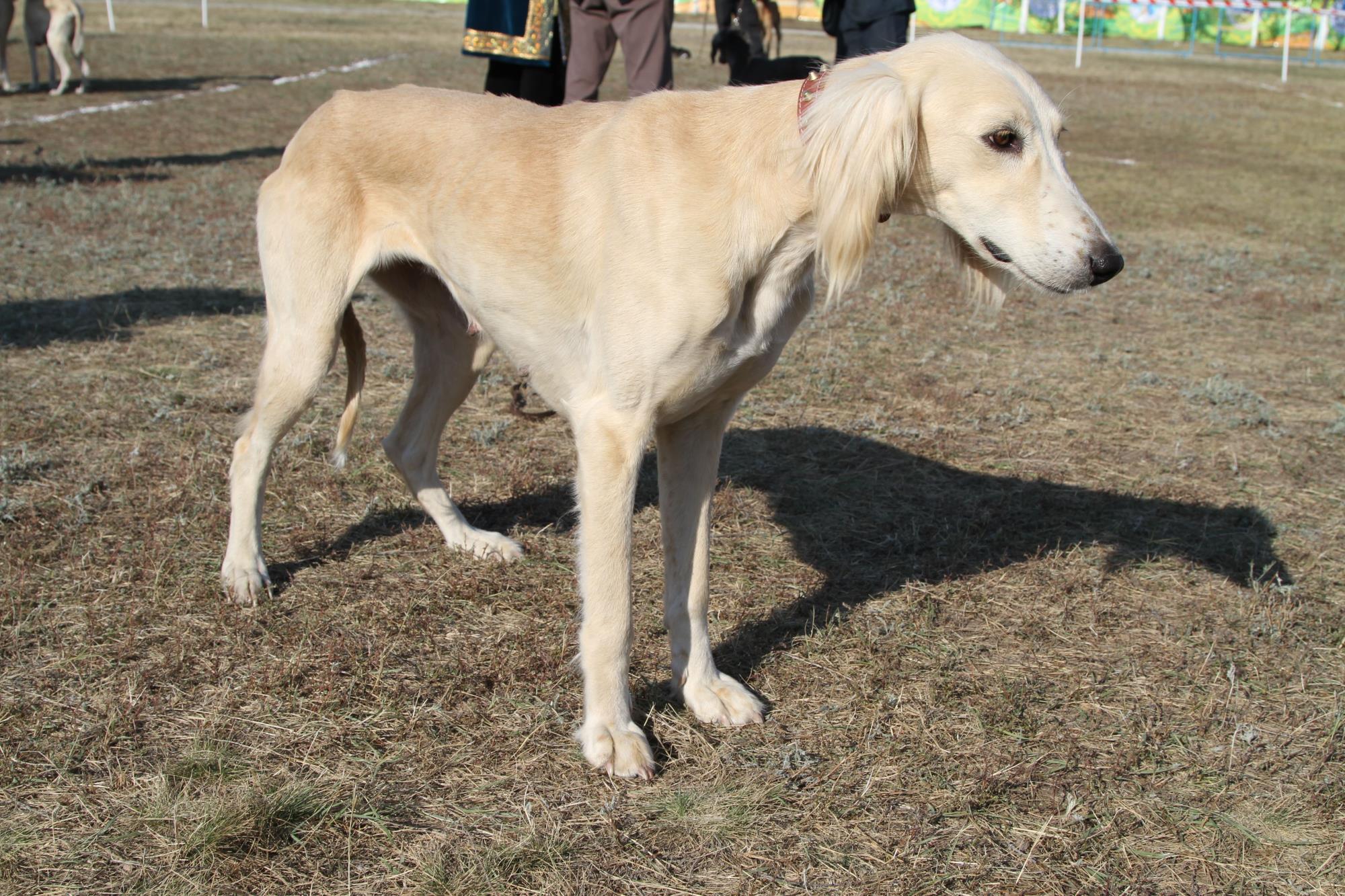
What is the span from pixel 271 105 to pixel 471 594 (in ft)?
47.1

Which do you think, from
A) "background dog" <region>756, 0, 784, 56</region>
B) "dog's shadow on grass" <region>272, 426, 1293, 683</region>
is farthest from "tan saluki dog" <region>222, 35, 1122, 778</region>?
"background dog" <region>756, 0, 784, 56</region>

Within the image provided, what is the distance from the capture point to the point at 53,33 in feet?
52.6

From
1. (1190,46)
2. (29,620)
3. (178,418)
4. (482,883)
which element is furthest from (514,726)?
(1190,46)

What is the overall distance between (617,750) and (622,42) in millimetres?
3129

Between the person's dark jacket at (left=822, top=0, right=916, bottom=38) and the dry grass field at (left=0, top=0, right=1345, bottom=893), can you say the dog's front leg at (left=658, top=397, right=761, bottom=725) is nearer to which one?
the dry grass field at (left=0, top=0, right=1345, bottom=893)

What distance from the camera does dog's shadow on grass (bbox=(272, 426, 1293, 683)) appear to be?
3.75m

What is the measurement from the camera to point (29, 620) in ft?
10.4

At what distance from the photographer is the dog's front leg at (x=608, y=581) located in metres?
2.58

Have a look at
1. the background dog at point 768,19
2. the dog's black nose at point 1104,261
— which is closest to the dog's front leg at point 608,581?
the dog's black nose at point 1104,261

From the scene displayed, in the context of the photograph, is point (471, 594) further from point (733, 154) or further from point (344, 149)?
point (733, 154)

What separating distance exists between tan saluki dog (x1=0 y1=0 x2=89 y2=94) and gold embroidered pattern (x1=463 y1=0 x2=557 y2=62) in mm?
14174

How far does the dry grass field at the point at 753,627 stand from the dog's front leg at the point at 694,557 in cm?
9

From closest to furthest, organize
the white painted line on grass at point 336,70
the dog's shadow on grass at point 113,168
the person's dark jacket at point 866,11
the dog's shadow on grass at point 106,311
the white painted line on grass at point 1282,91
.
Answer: the person's dark jacket at point 866,11, the dog's shadow on grass at point 106,311, the dog's shadow on grass at point 113,168, the white painted line on grass at point 336,70, the white painted line on grass at point 1282,91

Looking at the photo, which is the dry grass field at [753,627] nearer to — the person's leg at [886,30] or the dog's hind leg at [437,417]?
the dog's hind leg at [437,417]
